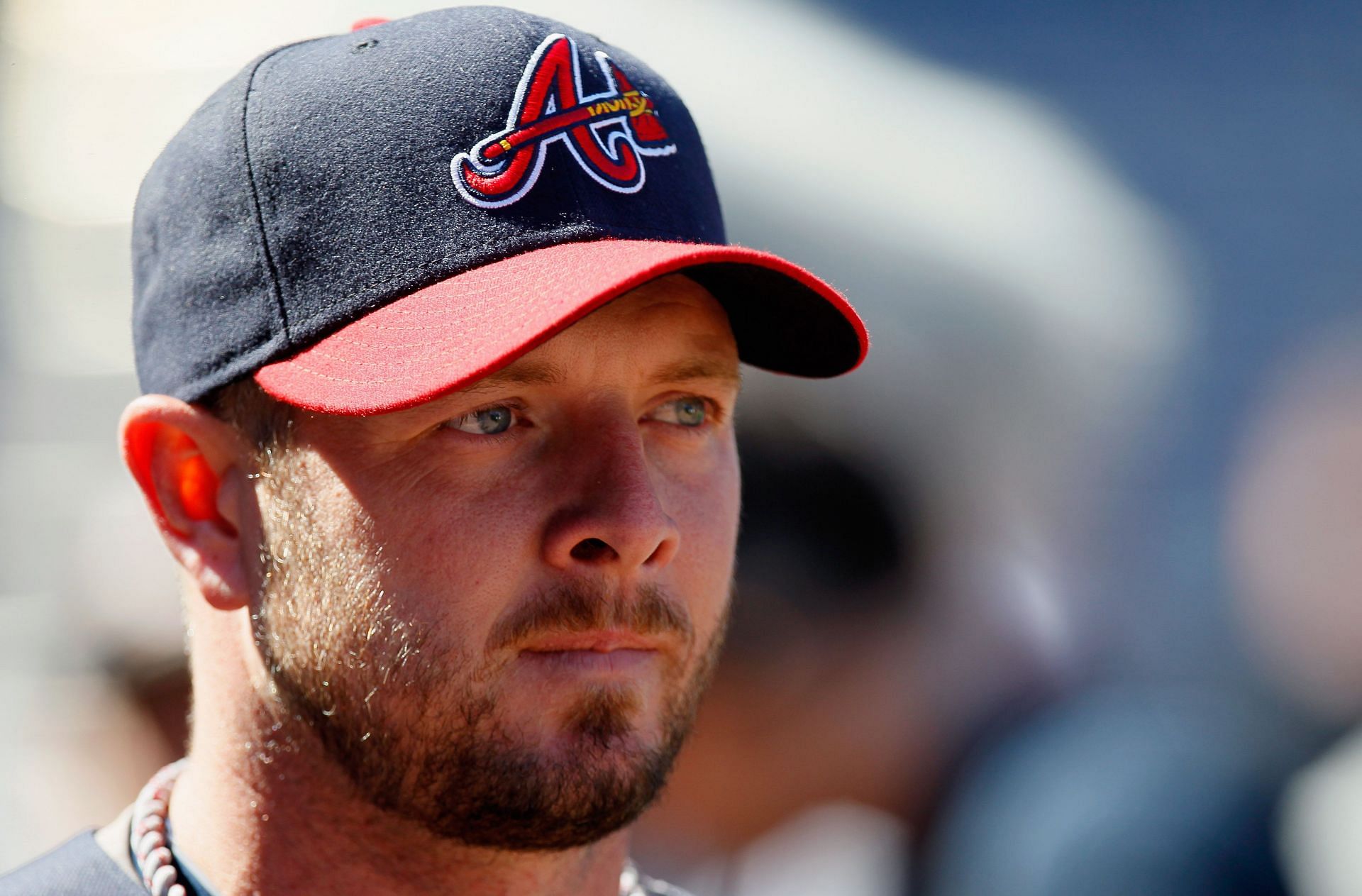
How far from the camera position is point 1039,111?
4594mm

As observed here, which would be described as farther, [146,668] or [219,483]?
[146,668]

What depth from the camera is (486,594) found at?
1520 mm

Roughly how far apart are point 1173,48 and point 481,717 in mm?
4041

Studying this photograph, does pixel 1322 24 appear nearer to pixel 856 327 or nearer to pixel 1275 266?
pixel 1275 266

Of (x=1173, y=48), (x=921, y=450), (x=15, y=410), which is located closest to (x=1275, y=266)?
(x=1173, y=48)

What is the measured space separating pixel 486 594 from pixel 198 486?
42cm

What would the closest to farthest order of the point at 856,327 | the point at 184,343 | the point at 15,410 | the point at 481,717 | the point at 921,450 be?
the point at 481,717 → the point at 184,343 → the point at 856,327 → the point at 921,450 → the point at 15,410

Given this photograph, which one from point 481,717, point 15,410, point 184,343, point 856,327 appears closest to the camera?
point 481,717

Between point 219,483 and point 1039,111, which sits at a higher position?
point 1039,111

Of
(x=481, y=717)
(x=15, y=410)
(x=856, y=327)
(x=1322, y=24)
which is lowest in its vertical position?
(x=15, y=410)

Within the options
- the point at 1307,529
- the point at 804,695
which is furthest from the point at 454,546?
the point at 1307,529

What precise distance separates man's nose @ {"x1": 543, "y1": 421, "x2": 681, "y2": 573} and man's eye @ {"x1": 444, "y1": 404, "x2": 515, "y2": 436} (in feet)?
0.25

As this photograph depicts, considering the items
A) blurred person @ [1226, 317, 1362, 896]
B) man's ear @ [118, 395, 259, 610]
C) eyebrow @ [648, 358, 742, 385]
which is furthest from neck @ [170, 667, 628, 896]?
blurred person @ [1226, 317, 1362, 896]

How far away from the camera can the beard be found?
152 cm
